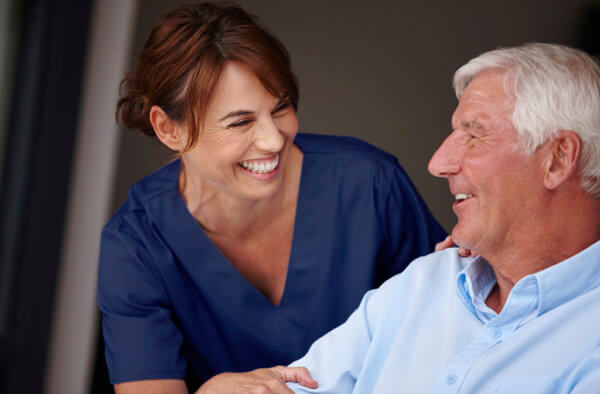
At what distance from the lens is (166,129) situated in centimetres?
158

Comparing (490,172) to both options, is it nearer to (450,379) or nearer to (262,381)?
(450,379)

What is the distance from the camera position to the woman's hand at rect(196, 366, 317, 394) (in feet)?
A: 4.33

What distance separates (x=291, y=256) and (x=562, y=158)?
769 mm

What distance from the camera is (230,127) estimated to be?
149 cm

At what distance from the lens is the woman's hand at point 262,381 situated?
4.33ft

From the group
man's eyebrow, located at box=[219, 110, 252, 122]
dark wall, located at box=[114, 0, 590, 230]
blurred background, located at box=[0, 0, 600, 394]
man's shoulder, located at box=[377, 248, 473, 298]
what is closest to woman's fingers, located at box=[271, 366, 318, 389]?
man's shoulder, located at box=[377, 248, 473, 298]

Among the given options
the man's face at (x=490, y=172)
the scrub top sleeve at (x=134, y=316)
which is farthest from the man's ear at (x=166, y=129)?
the man's face at (x=490, y=172)

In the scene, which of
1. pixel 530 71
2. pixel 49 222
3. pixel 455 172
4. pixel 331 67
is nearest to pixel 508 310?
pixel 455 172

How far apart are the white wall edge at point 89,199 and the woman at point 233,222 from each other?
0.69 metres

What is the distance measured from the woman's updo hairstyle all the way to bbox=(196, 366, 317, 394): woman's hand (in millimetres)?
499

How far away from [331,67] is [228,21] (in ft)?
6.08

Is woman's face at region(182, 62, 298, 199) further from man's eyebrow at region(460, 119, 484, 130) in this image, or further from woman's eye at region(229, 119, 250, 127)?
man's eyebrow at region(460, 119, 484, 130)

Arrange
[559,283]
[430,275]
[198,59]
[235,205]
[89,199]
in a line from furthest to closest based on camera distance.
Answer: [89,199] → [235,205] → [198,59] → [430,275] → [559,283]

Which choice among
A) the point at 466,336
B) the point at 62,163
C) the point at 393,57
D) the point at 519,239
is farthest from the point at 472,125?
the point at 393,57
